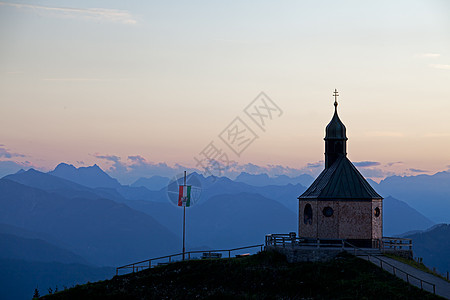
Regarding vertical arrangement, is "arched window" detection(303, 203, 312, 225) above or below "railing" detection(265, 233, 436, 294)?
above

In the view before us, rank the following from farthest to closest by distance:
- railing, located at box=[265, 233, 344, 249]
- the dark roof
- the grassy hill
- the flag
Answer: the flag < the dark roof < railing, located at box=[265, 233, 344, 249] < the grassy hill

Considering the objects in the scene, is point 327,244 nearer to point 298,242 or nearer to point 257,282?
point 298,242

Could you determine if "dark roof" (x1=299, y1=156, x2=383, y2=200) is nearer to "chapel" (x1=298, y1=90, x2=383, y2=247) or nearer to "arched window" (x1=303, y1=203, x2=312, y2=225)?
"chapel" (x1=298, y1=90, x2=383, y2=247)

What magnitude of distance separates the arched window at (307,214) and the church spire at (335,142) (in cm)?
503

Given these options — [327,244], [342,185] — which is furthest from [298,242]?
[342,185]

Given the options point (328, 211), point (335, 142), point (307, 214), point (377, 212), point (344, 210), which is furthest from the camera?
point (335, 142)

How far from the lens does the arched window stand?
55.7m

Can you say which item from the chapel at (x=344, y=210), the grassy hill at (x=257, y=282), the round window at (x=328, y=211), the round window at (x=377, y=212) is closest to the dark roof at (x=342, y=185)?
the chapel at (x=344, y=210)

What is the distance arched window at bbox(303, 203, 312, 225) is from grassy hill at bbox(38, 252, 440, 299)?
5534 millimetres

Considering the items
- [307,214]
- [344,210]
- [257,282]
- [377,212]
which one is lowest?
[257,282]

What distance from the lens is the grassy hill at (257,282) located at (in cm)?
4181

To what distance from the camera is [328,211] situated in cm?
5381

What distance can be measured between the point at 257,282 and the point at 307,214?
11.3 m

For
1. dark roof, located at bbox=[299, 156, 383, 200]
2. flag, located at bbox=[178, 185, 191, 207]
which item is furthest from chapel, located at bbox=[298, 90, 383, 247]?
flag, located at bbox=[178, 185, 191, 207]
